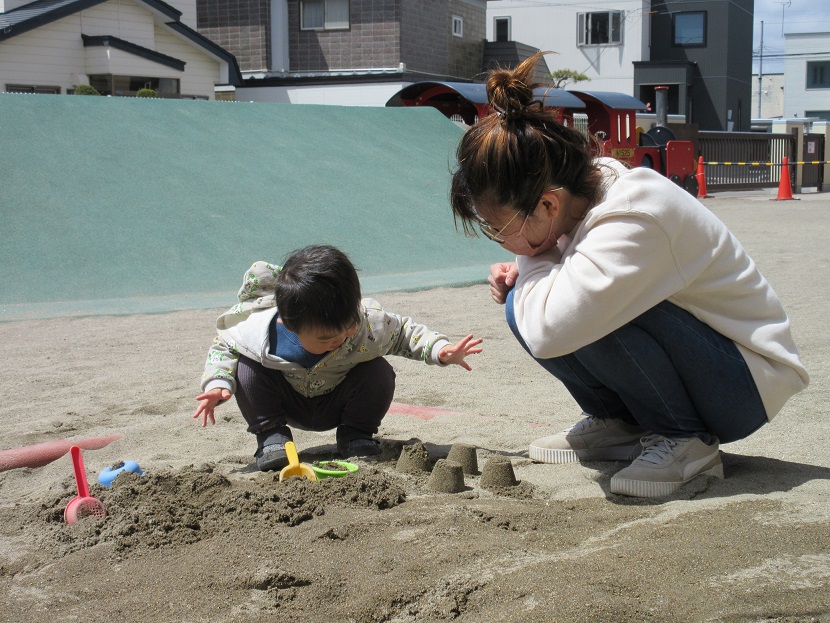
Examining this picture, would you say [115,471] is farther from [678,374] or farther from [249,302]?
[678,374]

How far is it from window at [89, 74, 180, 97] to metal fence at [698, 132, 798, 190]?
461 inches

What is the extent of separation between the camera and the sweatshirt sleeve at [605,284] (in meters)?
2.09

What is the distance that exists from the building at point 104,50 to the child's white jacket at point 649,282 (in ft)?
52.8

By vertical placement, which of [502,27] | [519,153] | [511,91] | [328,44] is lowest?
[519,153]

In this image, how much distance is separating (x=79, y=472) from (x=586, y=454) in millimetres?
1448

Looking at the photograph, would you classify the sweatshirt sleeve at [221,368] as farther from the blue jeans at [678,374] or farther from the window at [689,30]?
the window at [689,30]

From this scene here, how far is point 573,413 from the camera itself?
346cm

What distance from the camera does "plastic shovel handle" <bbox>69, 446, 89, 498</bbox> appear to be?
2.42m

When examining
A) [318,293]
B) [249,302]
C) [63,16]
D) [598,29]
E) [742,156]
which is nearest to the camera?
[318,293]

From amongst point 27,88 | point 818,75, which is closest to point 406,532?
point 27,88

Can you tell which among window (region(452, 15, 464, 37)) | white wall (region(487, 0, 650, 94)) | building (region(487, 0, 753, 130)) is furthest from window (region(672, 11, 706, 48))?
window (region(452, 15, 464, 37))

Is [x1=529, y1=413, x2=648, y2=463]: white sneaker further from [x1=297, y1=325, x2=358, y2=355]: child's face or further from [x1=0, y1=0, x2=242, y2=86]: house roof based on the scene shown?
[x1=0, y1=0, x2=242, y2=86]: house roof

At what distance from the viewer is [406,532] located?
2.10 meters

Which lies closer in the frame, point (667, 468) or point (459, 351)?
point (667, 468)
